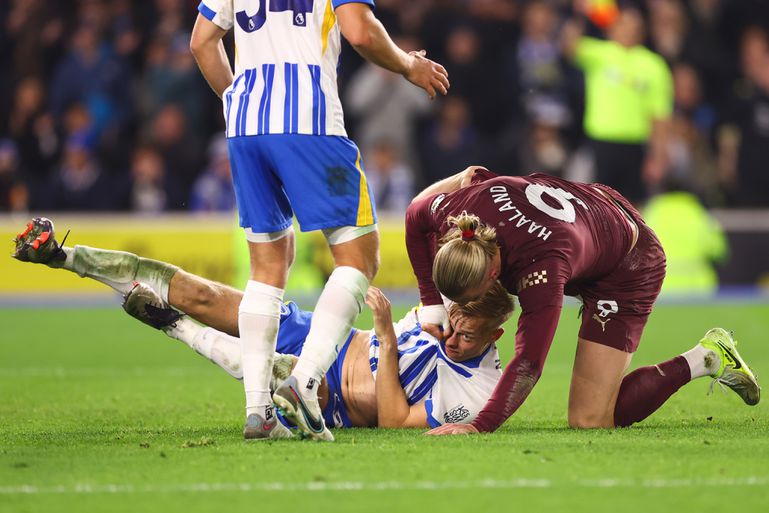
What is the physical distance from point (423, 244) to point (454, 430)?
89 centimetres

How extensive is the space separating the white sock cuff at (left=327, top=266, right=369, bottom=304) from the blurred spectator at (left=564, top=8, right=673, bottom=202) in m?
9.52

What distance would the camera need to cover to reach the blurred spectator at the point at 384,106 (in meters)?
14.9

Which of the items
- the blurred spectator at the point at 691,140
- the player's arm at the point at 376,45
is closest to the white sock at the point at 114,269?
the player's arm at the point at 376,45

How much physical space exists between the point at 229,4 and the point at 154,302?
1450 millimetres

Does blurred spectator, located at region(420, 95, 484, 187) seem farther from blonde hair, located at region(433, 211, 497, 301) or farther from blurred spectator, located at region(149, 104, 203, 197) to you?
blonde hair, located at region(433, 211, 497, 301)

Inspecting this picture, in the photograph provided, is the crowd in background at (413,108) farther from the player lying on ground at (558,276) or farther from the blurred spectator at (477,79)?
the player lying on ground at (558,276)

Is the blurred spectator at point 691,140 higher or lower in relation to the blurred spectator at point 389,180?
higher

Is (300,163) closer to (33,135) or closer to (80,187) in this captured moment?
(80,187)

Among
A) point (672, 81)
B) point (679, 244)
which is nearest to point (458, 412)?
point (679, 244)

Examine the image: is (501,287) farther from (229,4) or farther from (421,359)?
(229,4)

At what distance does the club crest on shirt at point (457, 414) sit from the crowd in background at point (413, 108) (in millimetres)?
9165

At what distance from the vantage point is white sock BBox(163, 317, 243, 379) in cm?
590

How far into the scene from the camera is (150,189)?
15094mm

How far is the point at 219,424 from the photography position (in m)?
6.13
